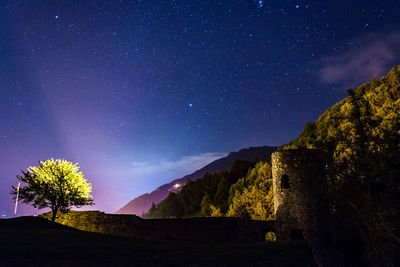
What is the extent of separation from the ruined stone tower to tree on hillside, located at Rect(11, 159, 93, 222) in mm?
17580

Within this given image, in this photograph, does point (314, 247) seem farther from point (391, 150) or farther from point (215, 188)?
point (215, 188)

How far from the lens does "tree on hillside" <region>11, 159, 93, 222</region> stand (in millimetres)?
27234

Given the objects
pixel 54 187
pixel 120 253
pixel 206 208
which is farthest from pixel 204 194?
pixel 120 253

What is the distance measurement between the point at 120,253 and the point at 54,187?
15.7 meters

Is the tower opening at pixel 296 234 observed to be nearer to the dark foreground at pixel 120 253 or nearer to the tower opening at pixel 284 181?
the tower opening at pixel 284 181

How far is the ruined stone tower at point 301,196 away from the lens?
69.4ft

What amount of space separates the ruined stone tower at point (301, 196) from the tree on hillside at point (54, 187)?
57.7ft

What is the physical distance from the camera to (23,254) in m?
13.9

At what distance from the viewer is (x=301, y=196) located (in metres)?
21.5

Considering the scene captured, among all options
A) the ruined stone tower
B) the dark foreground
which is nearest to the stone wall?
the ruined stone tower

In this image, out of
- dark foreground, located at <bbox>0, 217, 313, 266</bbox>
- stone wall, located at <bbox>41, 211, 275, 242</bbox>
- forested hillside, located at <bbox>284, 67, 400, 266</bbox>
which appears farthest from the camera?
stone wall, located at <bbox>41, 211, 275, 242</bbox>

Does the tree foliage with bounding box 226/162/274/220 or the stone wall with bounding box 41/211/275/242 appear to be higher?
the tree foliage with bounding box 226/162/274/220

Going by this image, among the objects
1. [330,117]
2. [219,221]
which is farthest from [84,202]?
[330,117]

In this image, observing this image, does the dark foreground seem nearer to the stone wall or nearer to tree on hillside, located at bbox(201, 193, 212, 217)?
the stone wall
